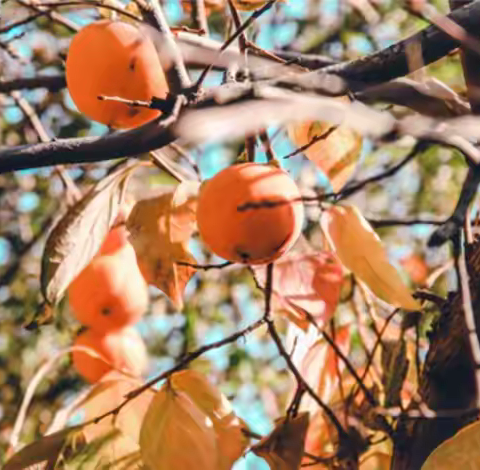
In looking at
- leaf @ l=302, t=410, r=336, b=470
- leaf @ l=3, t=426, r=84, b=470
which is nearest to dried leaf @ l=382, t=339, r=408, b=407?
leaf @ l=302, t=410, r=336, b=470

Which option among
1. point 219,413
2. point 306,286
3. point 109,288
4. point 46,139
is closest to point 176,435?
point 219,413

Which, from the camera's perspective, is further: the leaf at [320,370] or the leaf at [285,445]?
the leaf at [320,370]

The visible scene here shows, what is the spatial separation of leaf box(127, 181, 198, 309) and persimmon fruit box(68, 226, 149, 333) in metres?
0.30

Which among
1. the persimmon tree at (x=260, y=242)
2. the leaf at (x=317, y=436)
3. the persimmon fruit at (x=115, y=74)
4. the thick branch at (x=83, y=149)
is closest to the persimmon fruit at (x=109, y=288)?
the persimmon tree at (x=260, y=242)

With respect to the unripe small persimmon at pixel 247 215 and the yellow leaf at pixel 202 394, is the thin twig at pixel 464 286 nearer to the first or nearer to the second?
the unripe small persimmon at pixel 247 215

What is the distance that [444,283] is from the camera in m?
1.38

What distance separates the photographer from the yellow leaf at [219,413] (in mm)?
979

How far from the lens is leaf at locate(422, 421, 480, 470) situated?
0.83 metres

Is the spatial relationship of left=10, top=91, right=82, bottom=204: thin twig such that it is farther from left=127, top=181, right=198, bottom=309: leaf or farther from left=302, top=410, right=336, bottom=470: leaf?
left=302, top=410, right=336, bottom=470: leaf

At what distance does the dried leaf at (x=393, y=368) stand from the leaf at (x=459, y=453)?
25cm

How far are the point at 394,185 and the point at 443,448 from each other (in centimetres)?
112

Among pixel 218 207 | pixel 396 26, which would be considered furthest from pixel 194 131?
pixel 396 26

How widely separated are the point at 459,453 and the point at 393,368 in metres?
0.31

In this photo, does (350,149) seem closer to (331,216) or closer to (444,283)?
(331,216)
